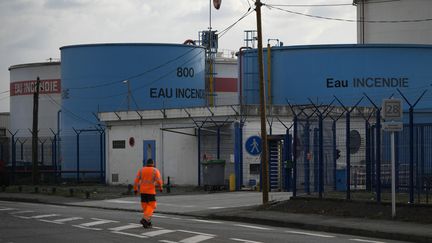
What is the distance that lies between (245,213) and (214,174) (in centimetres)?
1257

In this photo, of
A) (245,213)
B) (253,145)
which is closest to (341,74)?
(253,145)

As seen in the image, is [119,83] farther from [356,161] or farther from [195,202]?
[356,161]

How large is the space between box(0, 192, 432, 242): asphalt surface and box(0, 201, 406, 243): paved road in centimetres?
53

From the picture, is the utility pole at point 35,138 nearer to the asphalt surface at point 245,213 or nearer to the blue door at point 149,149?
the blue door at point 149,149

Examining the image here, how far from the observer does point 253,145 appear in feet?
122

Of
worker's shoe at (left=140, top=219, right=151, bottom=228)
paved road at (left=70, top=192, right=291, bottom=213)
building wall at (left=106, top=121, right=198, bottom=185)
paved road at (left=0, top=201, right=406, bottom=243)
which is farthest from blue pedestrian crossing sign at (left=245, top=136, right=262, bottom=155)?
worker's shoe at (left=140, top=219, right=151, bottom=228)

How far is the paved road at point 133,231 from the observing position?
1734cm

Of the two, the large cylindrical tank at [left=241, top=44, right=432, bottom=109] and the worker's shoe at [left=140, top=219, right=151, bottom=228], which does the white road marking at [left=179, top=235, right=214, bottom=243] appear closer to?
the worker's shoe at [left=140, top=219, right=151, bottom=228]

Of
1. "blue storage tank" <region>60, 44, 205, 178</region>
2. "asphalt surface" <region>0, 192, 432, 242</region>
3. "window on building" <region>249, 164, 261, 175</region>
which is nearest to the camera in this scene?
"asphalt surface" <region>0, 192, 432, 242</region>

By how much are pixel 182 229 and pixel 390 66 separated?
30934 millimetres

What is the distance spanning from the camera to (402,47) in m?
48.7

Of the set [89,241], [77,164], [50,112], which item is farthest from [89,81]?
[89,241]

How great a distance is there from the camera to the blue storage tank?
53.0m

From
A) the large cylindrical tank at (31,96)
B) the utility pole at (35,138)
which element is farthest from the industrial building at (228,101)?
the utility pole at (35,138)
